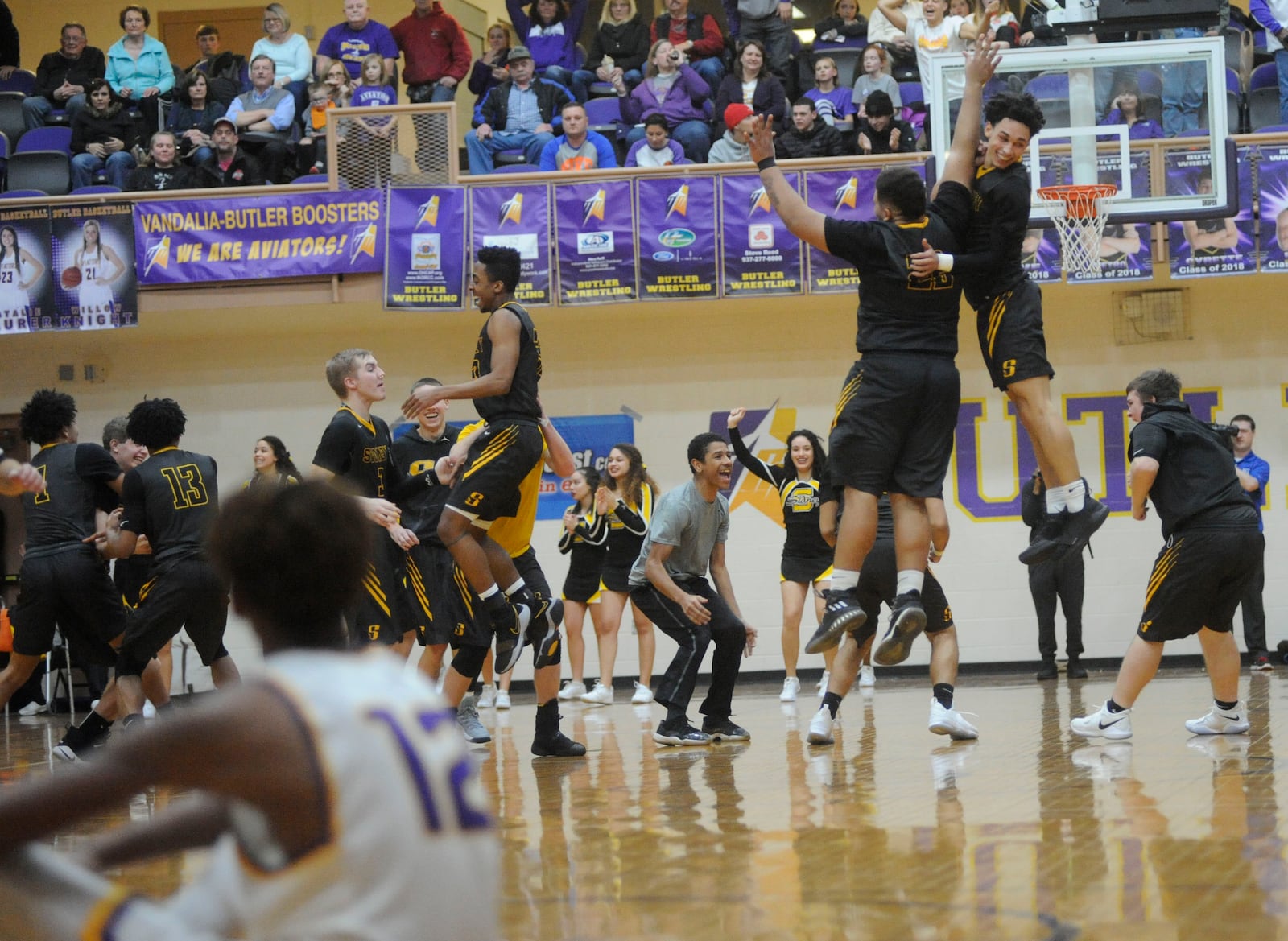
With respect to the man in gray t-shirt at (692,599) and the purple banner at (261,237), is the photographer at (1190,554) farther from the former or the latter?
the purple banner at (261,237)

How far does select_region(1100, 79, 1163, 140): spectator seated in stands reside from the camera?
9.20 metres

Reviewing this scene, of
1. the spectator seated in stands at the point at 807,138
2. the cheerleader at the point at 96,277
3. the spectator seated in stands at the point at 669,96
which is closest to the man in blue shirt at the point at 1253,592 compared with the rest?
the spectator seated in stands at the point at 807,138

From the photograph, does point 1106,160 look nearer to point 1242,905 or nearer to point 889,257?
point 889,257

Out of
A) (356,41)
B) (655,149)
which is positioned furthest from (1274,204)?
(356,41)

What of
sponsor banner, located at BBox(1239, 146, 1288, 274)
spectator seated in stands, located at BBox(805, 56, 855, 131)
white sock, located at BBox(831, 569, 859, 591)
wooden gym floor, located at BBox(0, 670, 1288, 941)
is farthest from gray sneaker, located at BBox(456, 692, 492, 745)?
sponsor banner, located at BBox(1239, 146, 1288, 274)

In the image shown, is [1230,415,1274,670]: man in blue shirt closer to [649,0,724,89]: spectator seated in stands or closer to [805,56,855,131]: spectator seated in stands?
[805,56,855,131]: spectator seated in stands

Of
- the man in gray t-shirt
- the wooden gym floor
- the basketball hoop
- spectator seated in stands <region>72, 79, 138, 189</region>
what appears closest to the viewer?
the wooden gym floor

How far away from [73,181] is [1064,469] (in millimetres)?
11499

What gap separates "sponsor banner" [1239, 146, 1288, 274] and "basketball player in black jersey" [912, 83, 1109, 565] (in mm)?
6940

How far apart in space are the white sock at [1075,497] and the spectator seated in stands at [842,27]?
33.3 ft

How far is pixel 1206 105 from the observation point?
32.1 ft

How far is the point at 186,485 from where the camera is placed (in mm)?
7883

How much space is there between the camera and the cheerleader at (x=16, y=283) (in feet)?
43.4

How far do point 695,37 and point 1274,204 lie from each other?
637 cm
